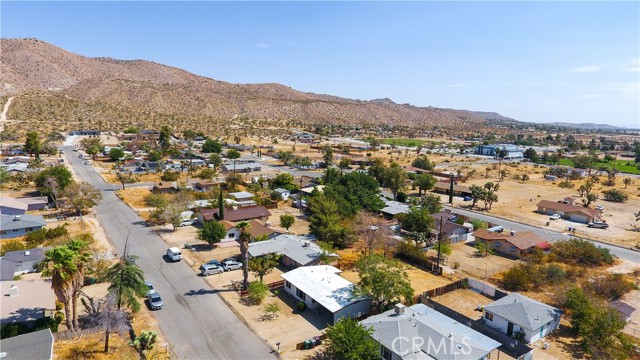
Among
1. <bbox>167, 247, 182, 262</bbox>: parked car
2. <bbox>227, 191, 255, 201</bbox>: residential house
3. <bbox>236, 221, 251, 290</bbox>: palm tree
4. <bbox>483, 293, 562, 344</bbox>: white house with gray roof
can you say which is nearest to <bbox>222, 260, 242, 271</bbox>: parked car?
<bbox>236, 221, 251, 290</bbox>: palm tree

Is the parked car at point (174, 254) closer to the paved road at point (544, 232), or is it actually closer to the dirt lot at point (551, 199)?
→ the paved road at point (544, 232)

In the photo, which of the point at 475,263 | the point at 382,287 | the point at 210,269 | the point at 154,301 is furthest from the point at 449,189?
the point at 154,301

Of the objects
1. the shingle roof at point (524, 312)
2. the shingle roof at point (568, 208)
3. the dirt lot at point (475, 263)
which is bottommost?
the dirt lot at point (475, 263)

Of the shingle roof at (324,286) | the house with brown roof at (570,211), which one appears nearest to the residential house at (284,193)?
the shingle roof at (324,286)

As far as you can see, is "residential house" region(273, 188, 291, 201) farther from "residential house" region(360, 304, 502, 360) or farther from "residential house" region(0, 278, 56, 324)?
"residential house" region(360, 304, 502, 360)

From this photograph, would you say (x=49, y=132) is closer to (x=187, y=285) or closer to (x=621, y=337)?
(x=187, y=285)

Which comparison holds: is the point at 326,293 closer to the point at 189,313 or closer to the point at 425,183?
the point at 189,313
